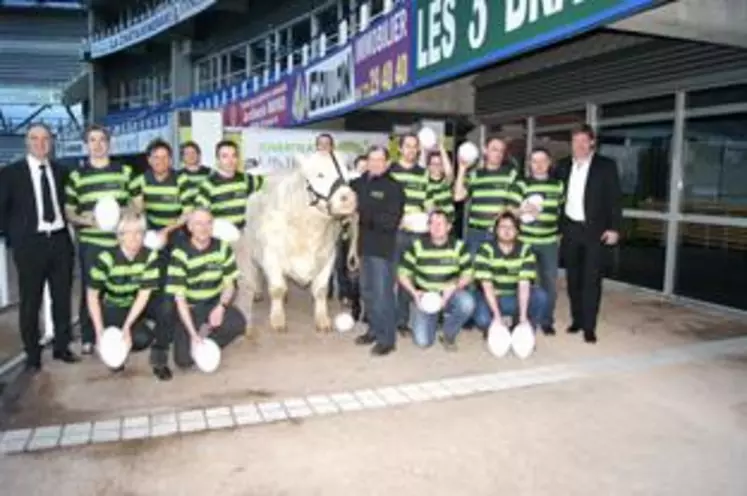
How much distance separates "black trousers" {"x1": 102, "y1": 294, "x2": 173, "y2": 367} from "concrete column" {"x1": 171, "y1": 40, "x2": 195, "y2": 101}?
81.3ft

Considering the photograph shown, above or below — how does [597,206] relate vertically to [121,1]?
below

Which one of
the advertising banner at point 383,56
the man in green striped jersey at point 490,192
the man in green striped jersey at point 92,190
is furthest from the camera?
the advertising banner at point 383,56

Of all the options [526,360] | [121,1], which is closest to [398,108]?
[526,360]

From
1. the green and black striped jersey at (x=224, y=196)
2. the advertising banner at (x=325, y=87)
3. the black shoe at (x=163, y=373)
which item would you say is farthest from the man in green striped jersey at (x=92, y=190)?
the advertising banner at (x=325, y=87)

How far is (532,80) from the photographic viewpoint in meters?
12.0

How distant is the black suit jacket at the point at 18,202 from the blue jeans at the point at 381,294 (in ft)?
8.43

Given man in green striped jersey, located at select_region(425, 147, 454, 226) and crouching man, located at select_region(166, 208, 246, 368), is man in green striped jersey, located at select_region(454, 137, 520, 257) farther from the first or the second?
crouching man, located at select_region(166, 208, 246, 368)

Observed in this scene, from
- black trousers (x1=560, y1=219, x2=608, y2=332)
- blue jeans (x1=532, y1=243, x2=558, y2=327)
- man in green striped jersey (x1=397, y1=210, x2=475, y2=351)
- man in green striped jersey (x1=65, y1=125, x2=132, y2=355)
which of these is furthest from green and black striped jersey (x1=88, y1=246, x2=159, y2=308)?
black trousers (x1=560, y1=219, x2=608, y2=332)

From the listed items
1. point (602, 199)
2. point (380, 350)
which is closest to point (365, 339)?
point (380, 350)

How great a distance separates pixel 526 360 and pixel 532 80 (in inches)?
265

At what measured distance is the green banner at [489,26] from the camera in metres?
6.13

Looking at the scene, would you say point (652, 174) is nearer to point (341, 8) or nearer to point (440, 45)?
point (440, 45)

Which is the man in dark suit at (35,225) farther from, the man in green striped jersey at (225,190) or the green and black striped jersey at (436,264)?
the green and black striped jersey at (436,264)

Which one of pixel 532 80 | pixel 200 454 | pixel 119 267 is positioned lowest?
pixel 200 454
